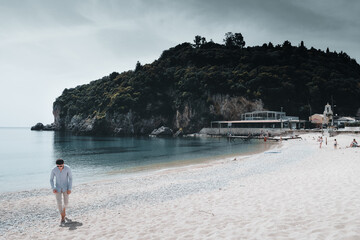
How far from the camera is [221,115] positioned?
317 feet

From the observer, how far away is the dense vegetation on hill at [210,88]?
305 ft

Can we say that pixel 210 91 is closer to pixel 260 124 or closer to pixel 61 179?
pixel 260 124

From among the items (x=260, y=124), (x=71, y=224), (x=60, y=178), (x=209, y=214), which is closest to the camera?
(x=60, y=178)

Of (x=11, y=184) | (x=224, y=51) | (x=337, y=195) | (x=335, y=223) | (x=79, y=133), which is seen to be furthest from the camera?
(x=224, y=51)

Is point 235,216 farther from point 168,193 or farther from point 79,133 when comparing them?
point 79,133

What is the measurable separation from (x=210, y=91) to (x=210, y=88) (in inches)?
51.2

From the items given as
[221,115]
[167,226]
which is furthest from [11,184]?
[221,115]

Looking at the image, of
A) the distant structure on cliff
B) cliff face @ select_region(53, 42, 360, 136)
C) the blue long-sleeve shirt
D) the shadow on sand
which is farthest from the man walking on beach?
cliff face @ select_region(53, 42, 360, 136)

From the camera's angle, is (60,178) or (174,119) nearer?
(60,178)

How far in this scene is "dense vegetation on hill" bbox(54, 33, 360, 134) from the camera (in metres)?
93.0

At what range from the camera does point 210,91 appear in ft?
328

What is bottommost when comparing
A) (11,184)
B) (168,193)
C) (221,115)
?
(11,184)

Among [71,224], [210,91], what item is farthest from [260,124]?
[71,224]

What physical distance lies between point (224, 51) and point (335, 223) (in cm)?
12285
